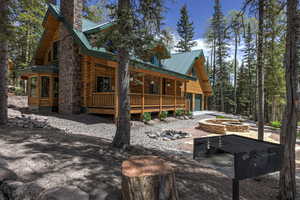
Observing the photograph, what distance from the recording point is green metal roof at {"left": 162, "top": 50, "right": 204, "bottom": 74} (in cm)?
1806

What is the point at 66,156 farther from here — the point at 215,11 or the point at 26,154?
the point at 215,11

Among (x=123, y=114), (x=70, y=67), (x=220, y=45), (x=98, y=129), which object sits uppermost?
A: (x=220, y=45)

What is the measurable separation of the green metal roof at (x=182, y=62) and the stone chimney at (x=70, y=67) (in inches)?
387

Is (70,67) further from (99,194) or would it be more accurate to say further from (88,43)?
(99,194)

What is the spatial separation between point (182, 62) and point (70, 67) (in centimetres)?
1240

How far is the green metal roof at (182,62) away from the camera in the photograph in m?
18.1

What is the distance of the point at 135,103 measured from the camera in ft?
33.6

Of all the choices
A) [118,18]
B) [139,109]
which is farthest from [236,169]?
[139,109]

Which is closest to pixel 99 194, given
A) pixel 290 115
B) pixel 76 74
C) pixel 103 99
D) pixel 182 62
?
pixel 290 115

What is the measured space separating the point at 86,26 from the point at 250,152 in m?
12.5

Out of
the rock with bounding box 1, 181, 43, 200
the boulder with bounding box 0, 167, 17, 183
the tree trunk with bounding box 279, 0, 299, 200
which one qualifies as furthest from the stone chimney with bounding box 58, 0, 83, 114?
the tree trunk with bounding box 279, 0, 299, 200

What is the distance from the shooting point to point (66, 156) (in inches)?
133

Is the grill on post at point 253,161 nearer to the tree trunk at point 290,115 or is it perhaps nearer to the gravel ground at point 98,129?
the tree trunk at point 290,115

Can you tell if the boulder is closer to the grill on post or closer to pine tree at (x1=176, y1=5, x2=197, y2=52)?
the grill on post
